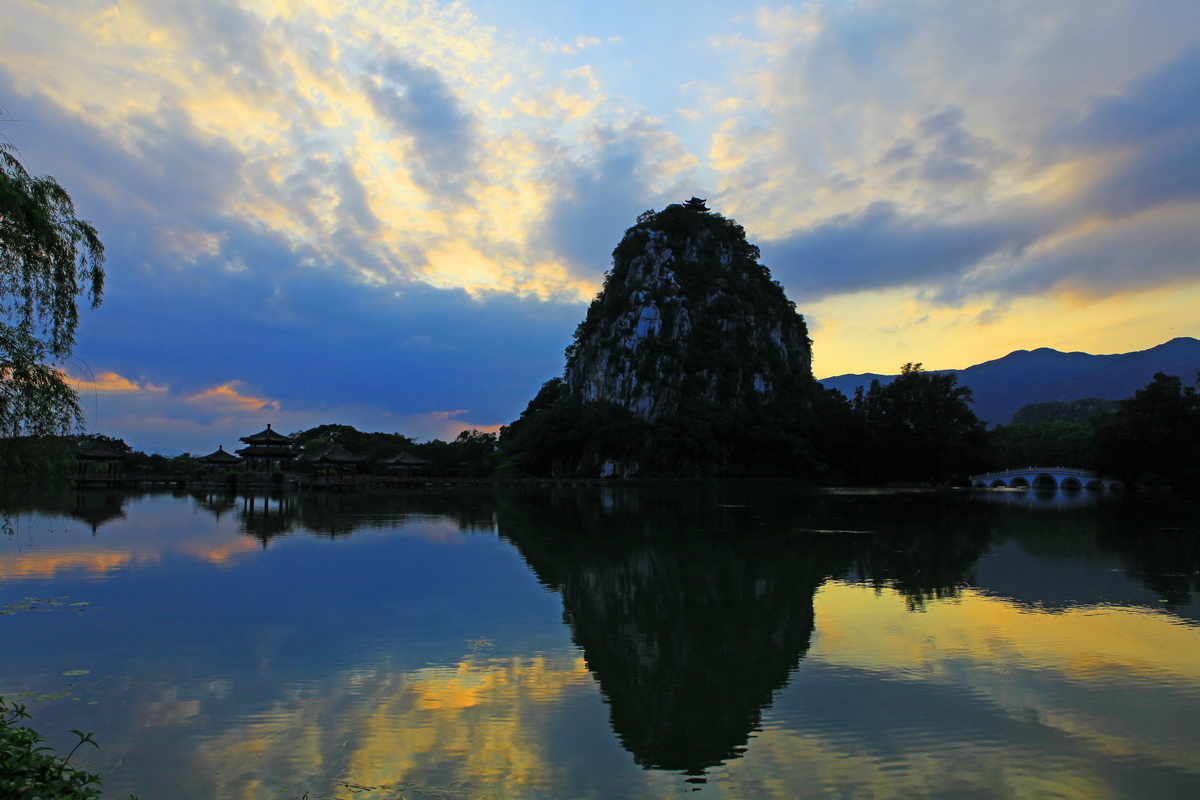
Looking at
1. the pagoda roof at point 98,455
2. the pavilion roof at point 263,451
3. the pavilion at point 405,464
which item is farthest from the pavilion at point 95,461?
the pavilion at point 405,464

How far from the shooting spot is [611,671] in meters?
8.20

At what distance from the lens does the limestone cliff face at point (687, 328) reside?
263ft

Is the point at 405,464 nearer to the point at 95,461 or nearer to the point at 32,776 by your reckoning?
the point at 95,461

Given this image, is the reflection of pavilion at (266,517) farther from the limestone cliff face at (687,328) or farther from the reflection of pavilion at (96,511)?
the limestone cliff face at (687,328)

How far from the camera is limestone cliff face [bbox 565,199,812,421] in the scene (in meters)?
80.3

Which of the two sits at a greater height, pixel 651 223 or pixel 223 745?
pixel 651 223

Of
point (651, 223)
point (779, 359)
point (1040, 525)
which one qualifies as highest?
point (651, 223)

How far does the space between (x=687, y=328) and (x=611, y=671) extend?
3072 inches

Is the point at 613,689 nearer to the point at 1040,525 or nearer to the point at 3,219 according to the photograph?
the point at 3,219

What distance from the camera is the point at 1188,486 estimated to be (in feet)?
149

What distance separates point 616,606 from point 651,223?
90.4 metres

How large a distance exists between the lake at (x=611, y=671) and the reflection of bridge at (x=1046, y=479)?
4785 cm

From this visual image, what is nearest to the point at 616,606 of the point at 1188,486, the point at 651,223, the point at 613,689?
the point at 613,689

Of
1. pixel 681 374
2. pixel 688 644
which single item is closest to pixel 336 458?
pixel 681 374
